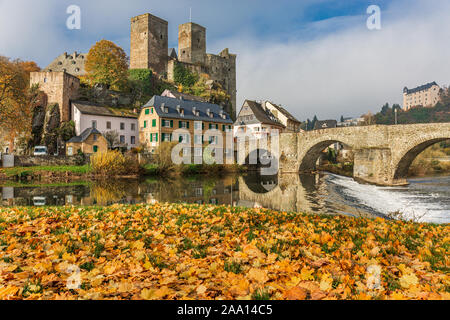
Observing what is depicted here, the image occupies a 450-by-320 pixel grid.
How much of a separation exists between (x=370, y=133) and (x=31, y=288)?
101ft

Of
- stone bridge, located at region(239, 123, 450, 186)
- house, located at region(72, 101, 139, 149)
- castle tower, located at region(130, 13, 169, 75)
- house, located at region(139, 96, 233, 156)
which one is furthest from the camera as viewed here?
castle tower, located at region(130, 13, 169, 75)

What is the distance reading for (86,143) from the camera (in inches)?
1257

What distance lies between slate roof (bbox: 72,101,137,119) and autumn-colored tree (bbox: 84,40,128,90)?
22.4ft

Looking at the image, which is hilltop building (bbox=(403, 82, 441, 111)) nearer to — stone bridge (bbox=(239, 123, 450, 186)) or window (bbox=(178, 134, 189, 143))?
stone bridge (bbox=(239, 123, 450, 186))

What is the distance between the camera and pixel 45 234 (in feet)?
13.5

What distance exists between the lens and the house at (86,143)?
3186 centimetres

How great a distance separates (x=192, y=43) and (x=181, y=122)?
25.9 metres

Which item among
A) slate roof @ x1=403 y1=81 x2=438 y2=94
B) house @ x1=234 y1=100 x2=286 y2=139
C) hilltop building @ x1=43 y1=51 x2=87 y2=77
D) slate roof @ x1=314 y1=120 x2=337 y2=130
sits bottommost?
house @ x1=234 y1=100 x2=286 y2=139

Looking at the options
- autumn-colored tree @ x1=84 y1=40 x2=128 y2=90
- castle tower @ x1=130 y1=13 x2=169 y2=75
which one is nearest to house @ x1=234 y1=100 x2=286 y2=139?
castle tower @ x1=130 y1=13 x2=169 y2=75

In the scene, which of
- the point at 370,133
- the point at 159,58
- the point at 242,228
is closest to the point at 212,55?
the point at 159,58

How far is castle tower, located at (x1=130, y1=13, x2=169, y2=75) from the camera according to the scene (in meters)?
50.5

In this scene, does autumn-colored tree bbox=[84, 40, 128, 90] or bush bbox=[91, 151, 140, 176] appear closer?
bush bbox=[91, 151, 140, 176]
